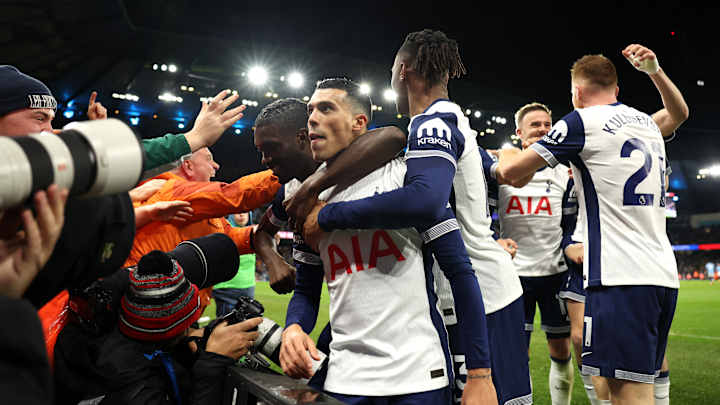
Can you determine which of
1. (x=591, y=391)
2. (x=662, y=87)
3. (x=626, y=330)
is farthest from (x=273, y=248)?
(x=591, y=391)

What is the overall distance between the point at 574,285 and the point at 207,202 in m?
2.73

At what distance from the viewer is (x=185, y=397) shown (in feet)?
5.89

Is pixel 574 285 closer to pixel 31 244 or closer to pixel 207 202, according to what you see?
pixel 207 202

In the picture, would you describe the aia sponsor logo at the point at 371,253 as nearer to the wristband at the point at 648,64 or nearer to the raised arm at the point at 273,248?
the raised arm at the point at 273,248

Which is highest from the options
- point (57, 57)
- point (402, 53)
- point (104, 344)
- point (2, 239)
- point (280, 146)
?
point (57, 57)

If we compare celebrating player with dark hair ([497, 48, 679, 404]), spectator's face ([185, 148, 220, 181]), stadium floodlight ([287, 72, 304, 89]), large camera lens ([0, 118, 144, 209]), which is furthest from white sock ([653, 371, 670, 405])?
stadium floodlight ([287, 72, 304, 89])

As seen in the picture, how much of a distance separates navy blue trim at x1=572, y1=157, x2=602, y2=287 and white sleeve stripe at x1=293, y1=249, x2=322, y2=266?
1432mm

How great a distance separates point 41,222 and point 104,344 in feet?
3.35

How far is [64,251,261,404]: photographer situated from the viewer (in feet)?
5.55

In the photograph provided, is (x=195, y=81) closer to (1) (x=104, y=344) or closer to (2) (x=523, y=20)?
(2) (x=523, y=20)

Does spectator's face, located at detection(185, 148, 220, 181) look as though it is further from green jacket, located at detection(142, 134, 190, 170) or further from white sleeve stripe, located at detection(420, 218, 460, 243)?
white sleeve stripe, located at detection(420, 218, 460, 243)

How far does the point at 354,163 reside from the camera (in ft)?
6.15

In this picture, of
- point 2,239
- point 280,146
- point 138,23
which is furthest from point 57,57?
point 2,239

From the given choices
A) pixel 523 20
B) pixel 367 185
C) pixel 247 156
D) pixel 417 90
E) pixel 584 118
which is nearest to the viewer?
pixel 367 185
